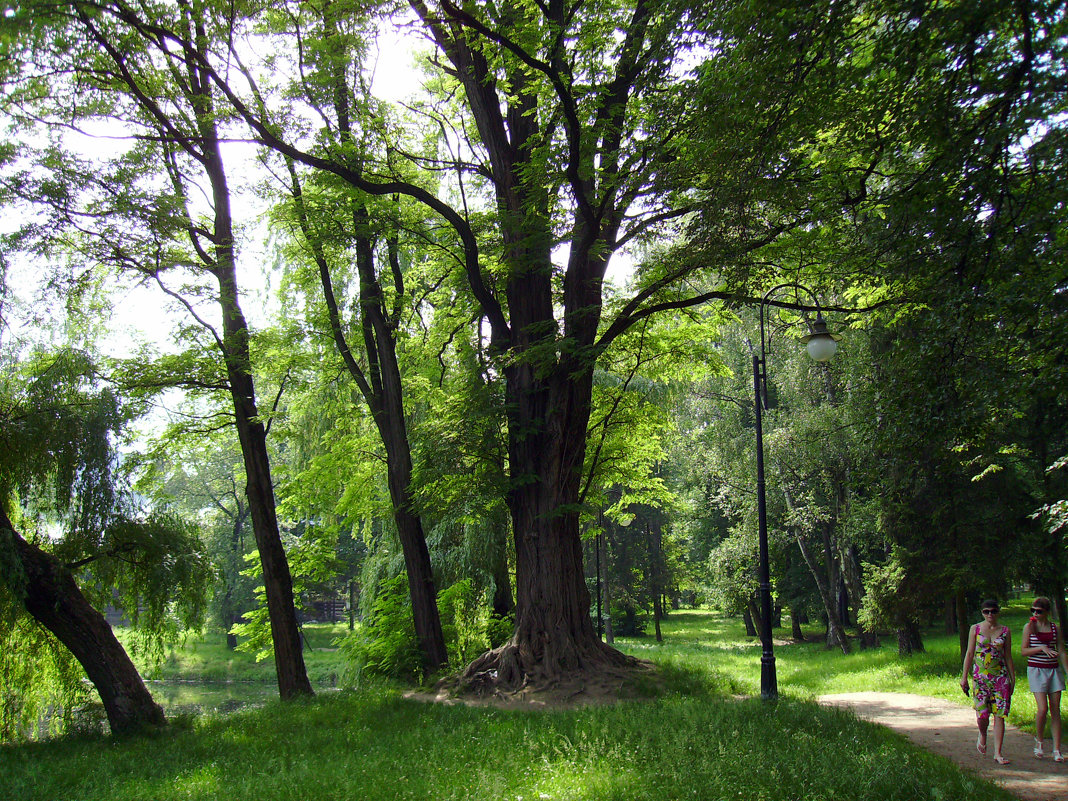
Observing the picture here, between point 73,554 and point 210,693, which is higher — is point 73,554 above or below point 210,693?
above

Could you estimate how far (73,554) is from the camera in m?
11.3

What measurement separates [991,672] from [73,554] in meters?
12.6

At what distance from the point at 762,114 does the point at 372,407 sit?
1007 centimetres

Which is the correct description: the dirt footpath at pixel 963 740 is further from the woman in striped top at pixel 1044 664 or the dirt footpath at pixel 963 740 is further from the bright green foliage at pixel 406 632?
the bright green foliage at pixel 406 632

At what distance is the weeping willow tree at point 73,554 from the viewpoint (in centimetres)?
1087

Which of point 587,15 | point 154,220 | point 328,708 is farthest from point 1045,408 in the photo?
point 154,220

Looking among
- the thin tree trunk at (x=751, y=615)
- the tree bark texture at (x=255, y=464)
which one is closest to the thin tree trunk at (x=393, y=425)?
the tree bark texture at (x=255, y=464)

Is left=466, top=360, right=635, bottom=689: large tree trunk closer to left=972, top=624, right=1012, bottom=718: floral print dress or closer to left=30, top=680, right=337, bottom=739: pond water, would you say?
left=30, top=680, right=337, bottom=739: pond water

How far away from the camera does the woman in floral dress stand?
25.6 ft

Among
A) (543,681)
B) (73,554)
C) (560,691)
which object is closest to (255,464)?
(73,554)

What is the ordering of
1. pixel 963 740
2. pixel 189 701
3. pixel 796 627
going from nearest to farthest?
pixel 963 740
pixel 189 701
pixel 796 627

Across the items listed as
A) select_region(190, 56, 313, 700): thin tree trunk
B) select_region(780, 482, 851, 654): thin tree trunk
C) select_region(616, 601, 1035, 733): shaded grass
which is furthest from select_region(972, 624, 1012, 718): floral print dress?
select_region(780, 482, 851, 654): thin tree trunk

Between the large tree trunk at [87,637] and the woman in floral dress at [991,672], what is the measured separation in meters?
11.2

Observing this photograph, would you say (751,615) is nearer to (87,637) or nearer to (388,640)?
(388,640)
